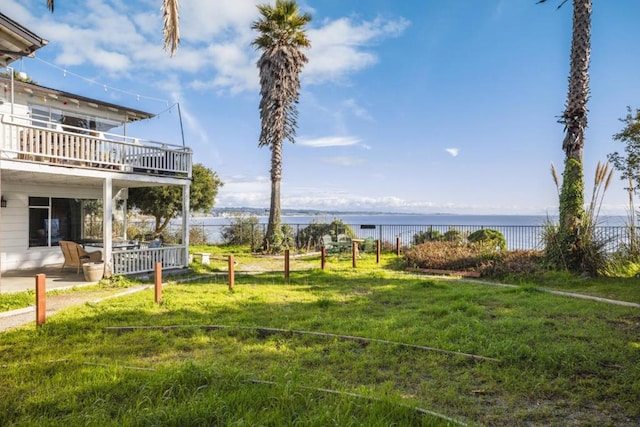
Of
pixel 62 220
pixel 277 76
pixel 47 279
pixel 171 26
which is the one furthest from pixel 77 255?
pixel 277 76

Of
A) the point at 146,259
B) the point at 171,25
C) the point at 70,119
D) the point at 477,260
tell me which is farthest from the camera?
the point at 70,119

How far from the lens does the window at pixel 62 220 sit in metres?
13.7

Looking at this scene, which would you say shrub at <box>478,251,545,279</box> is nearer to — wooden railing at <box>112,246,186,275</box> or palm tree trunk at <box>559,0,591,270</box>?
palm tree trunk at <box>559,0,591,270</box>

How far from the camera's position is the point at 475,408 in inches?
147

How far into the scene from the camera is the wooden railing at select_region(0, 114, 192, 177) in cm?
1023

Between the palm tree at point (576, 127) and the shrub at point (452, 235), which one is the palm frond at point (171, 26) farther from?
the shrub at point (452, 235)

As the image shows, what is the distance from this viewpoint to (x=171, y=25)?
9398 mm

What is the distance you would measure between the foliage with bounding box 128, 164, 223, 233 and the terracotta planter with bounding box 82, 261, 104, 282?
10.2 m

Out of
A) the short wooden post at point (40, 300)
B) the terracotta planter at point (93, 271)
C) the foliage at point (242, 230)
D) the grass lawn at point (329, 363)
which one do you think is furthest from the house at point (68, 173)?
the foliage at point (242, 230)

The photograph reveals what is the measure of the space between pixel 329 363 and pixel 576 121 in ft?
36.8

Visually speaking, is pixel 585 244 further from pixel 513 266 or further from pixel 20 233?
pixel 20 233

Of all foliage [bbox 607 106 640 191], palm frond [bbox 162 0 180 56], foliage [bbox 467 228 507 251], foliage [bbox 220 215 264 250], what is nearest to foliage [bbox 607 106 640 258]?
foliage [bbox 607 106 640 191]

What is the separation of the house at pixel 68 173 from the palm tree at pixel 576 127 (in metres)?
12.2

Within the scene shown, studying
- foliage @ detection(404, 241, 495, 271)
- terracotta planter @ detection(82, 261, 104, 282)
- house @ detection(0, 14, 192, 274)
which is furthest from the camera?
foliage @ detection(404, 241, 495, 271)
